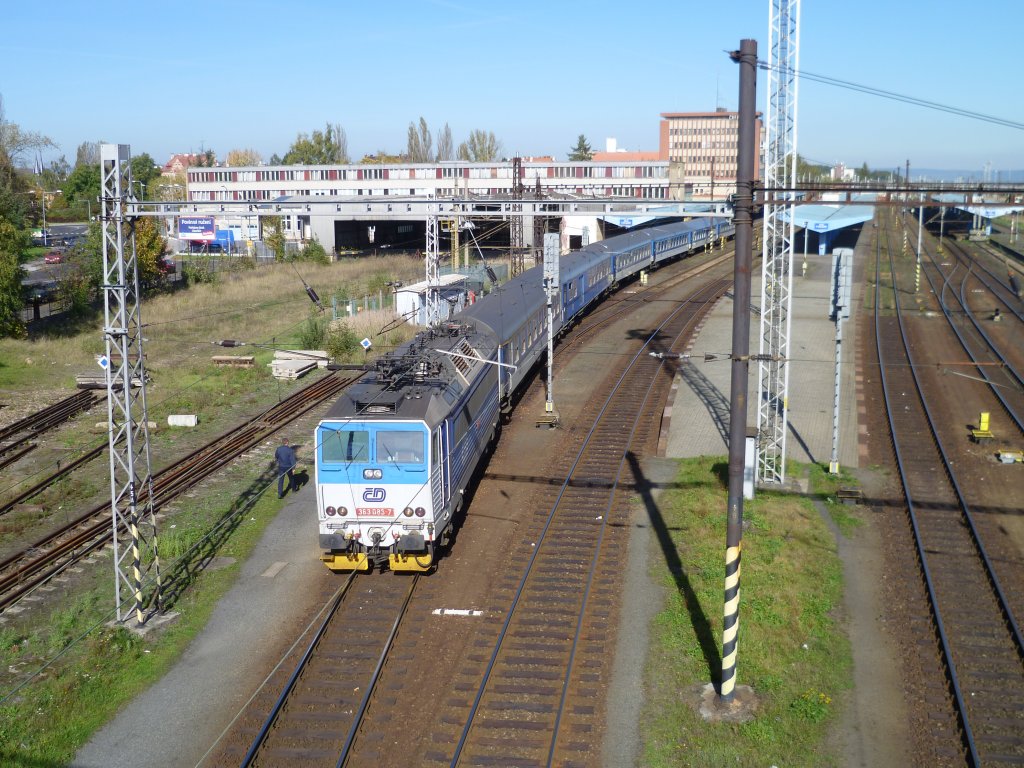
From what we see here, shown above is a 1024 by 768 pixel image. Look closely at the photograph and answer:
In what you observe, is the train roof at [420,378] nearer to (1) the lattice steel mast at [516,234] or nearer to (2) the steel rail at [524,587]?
(2) the steel rail at [524,587]

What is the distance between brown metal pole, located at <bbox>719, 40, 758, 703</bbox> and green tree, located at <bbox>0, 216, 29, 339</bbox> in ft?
102

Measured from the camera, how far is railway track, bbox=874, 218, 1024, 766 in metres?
10.3

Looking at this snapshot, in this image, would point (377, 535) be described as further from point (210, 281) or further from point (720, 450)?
point (210, 281)

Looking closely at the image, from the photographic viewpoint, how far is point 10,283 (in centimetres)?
3394

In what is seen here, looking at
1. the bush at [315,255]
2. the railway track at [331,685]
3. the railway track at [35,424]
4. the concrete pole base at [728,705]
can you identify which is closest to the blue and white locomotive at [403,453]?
the railway track at [331,685]

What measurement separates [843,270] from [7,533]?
1628 centimetres

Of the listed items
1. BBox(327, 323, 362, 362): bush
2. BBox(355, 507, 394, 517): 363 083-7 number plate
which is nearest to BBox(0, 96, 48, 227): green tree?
BBox(327, 323, 362, 362): bush

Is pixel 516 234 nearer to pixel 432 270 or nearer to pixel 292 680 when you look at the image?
pixel 432 270

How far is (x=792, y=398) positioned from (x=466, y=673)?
50.7 ft

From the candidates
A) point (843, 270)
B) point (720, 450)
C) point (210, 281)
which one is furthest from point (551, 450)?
point (210, 281)

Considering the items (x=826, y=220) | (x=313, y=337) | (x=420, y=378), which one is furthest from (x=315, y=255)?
(x=420, y=378)

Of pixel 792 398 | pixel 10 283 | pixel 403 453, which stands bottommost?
pixel 792 398

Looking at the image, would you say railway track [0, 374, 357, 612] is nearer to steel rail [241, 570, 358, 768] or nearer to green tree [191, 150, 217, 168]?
steel rail [241, 570, 358, 768]

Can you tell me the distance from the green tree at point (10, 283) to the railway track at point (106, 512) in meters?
14.1
